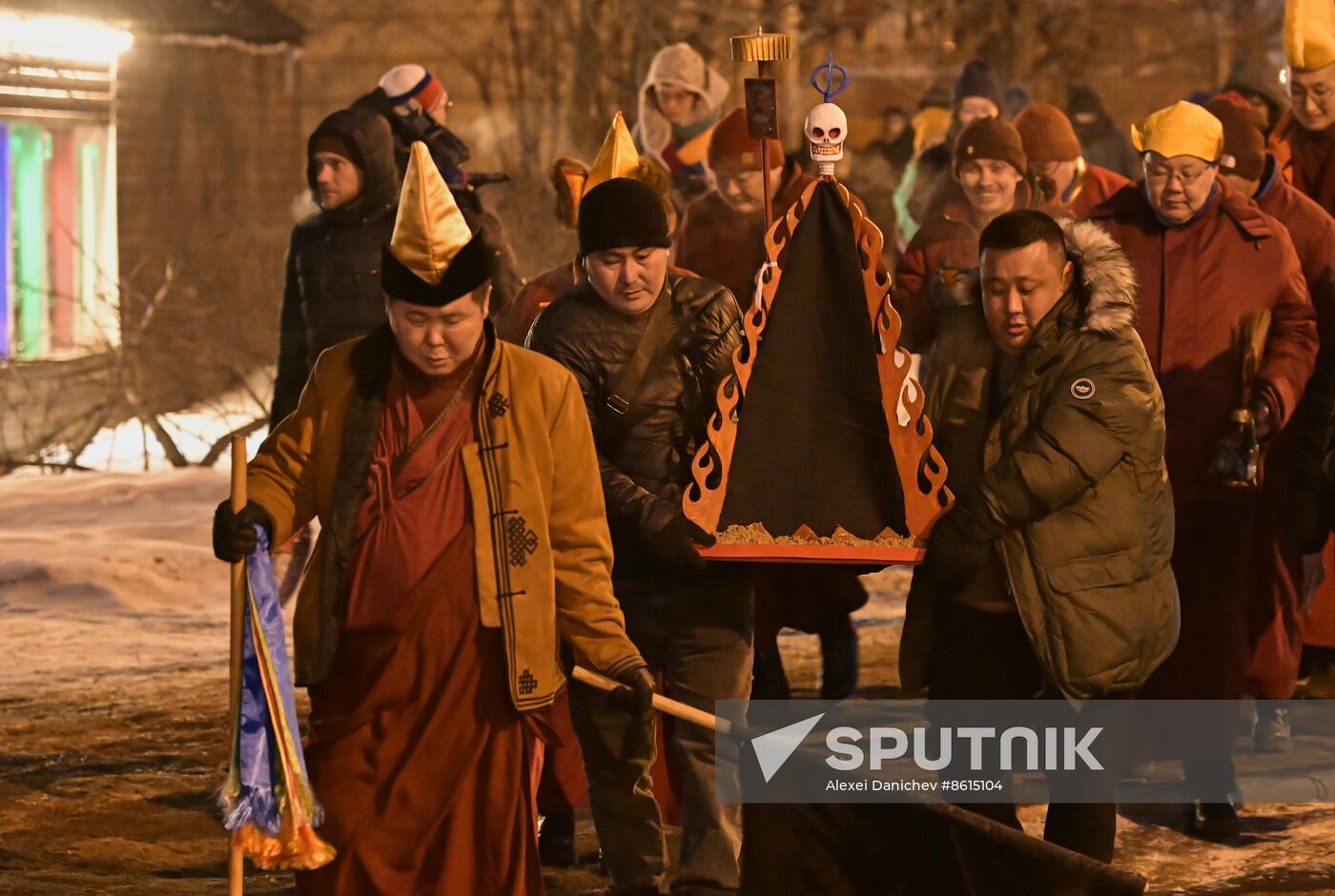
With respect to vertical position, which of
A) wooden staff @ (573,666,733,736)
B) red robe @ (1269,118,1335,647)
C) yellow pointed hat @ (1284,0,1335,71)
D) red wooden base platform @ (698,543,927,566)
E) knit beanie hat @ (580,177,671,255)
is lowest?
wooden staff @ (573,666,733,736)

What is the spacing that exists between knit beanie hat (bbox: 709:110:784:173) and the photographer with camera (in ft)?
3.02

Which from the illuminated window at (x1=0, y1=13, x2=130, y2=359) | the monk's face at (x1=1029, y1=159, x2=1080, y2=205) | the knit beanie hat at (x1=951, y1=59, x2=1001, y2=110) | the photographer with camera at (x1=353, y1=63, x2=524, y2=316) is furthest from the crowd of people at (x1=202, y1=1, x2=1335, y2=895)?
the illuminated window at (x1=0, y1=13, x2=130, y2=359)

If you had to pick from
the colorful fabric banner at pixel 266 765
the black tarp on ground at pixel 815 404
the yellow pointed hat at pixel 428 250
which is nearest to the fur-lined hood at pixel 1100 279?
the black tarp on ground at pixel 815 404

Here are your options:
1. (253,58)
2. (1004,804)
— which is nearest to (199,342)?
(253,58)

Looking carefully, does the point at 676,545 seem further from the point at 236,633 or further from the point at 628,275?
the point at 236,633

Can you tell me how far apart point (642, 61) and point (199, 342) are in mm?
6511

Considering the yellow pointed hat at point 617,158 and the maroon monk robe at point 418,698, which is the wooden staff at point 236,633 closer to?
the maroon monk robe at point 418,698

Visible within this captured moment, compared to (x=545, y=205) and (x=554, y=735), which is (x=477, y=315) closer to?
(x=554, y=735)

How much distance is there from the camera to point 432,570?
515 centimetres

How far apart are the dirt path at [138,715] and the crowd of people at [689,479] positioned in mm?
360

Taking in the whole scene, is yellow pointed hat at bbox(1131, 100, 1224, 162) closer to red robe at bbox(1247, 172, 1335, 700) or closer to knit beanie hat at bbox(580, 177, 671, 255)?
red robe at bbox(1247, 172, 1335, 700)

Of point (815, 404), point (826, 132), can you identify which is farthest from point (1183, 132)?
point (815, 404)

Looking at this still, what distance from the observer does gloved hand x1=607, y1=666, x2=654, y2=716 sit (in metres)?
5.26

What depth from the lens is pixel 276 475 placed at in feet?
17.1
